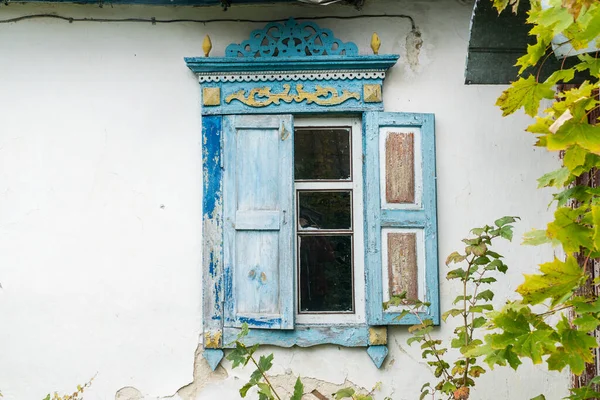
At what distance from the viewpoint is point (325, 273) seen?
4227 millimetres

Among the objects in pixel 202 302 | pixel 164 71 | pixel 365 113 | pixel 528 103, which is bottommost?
pixel 202 302

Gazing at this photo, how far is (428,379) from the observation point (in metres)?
4.07

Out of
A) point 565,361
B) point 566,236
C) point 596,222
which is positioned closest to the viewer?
point 596,222

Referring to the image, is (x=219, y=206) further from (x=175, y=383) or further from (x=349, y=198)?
(x=175, y=383)

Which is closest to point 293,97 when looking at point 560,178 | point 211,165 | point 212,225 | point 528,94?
point 211,165

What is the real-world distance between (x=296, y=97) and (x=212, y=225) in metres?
0.86

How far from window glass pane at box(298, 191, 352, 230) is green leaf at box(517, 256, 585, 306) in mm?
2252

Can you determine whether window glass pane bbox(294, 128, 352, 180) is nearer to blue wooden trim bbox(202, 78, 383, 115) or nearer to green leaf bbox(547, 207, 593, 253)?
blue wooden trim bbox(202, 78, 383, 115)

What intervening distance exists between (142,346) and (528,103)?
8.50 ft

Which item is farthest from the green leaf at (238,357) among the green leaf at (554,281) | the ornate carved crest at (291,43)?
the ornate carved crest at (291,43)

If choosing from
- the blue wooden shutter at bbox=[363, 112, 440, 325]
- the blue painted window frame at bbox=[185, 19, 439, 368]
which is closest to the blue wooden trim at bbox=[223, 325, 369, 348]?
the blue painted window frame at bbox=[185, 19, 439, 368]

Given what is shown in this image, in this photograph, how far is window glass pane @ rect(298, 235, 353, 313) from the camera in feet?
13.8

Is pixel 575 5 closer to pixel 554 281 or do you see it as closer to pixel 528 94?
pixel 528 94

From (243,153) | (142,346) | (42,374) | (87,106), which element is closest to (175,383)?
(142,346)
